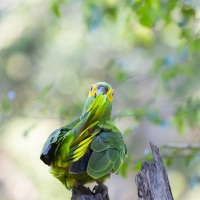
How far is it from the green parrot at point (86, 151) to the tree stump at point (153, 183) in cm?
18

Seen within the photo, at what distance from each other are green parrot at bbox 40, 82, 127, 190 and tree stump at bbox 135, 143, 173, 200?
18 centimetres

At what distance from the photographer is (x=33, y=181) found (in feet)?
27.9

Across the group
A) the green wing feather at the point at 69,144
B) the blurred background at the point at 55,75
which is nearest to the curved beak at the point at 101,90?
the green wing feather at the point at 69,144

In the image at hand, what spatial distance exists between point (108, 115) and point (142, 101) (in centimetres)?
703

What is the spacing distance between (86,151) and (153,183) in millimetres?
352

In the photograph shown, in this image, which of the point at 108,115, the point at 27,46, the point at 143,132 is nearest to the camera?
the point at 108,115

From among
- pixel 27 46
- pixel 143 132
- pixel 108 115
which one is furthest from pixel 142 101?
pixel 108 115

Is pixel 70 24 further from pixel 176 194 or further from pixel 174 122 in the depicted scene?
pixel 174 122

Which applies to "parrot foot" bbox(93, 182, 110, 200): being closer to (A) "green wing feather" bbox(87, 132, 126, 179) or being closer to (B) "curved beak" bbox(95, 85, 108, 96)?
(A) "green wing feather" bbox(87, 132, 126, 179)

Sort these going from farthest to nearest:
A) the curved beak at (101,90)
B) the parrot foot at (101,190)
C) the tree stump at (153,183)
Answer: the curved beak at (101,90), the parrot foot at (101,190), the tree stump at (153,183)

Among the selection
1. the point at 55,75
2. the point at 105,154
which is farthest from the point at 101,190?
the point at 55,75

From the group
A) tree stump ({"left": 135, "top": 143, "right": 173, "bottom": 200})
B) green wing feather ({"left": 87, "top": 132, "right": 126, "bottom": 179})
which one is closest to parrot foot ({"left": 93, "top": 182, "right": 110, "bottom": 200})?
green wing feather ({"left": 87, "top": 132, "right": 126, "bottom": 179})

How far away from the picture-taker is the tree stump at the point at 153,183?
2404mm

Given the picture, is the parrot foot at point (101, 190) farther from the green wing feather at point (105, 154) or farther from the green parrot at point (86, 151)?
the green wing feather at point (105, 154)
